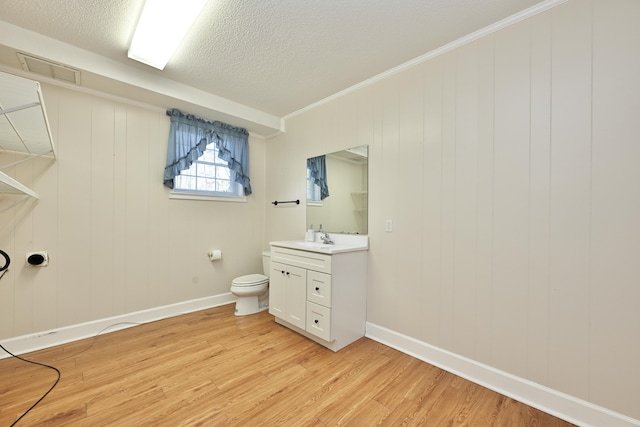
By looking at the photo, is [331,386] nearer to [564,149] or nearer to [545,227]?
[545,227]

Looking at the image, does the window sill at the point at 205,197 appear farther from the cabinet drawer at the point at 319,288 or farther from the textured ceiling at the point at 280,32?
the cabinet drawer at the point at 319,288

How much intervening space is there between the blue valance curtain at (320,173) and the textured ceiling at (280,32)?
817mm

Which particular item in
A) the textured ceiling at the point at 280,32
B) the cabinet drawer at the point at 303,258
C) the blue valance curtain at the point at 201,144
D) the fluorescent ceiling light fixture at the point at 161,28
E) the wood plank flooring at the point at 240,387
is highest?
the textured ceiling at the point at 280,32

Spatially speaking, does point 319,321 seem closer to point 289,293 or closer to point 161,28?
point 289,293

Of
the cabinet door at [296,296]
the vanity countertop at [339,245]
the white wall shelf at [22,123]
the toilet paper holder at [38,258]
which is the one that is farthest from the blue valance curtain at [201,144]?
the cabinet door at [296,296]

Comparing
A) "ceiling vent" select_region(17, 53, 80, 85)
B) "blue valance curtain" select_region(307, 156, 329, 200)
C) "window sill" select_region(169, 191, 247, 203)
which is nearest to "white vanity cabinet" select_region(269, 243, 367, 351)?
"blue valance curtain" select_region(307, 156, 329, 200)

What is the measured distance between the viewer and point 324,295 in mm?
2166

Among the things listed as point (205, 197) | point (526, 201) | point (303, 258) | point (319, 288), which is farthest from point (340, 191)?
point (205, 197)

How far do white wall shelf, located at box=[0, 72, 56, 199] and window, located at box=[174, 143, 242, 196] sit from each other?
1093mm

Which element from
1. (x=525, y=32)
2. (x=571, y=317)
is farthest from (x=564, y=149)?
(x=571, y=317)

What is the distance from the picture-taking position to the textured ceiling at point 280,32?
1.65 m

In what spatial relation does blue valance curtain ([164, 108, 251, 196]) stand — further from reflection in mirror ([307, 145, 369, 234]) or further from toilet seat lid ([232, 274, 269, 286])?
toilet seat lid ([232, 274, 269, 286])

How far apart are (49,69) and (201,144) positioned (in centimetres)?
128

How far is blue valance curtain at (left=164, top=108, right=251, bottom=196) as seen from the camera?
2.82 m
